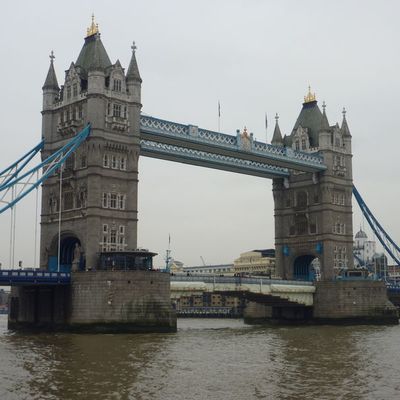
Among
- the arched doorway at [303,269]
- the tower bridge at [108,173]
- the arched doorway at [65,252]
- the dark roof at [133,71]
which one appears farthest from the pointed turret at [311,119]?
the arched doorway at [65,252]

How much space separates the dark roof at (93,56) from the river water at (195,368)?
107 ft

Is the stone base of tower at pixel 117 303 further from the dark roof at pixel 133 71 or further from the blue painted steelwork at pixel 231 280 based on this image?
the dark roof at pixel 133 71

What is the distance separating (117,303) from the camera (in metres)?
71.0

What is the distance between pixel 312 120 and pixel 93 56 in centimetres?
4233

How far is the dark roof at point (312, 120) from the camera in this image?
11100cm

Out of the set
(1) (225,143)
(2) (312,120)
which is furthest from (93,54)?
(2) (312,120)

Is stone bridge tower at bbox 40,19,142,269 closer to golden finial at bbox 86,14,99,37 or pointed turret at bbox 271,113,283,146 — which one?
golden finial at bbox 86,14,99,37

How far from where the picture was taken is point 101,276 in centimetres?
7125

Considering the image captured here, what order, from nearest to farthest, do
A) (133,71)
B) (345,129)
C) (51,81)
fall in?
(133,71)
(51,81)
(345,129)

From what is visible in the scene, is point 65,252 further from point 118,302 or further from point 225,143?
point 225,143

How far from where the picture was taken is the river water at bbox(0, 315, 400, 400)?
113ft

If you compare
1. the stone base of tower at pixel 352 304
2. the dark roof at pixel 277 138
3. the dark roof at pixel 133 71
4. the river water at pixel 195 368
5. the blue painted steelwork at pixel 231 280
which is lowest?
the river water at pixel 195 368

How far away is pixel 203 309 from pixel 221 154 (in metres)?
96.3

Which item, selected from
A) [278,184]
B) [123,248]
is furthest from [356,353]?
[278,184]
